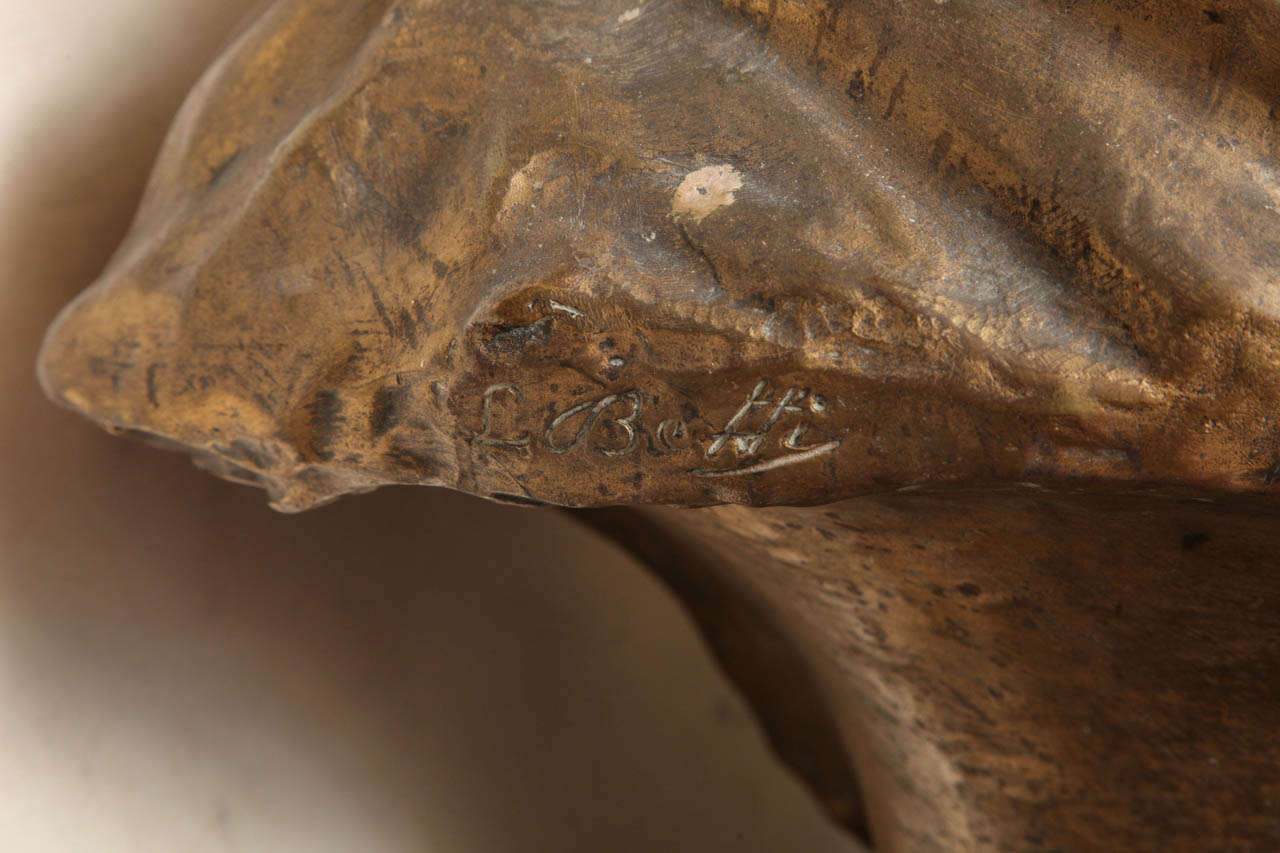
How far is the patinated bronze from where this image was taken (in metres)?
0.64

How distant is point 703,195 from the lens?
2.14ft

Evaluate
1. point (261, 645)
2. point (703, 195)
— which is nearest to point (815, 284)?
point (703, 195)

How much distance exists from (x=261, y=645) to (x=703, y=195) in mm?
712

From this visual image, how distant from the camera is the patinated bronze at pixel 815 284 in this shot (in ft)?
2.09

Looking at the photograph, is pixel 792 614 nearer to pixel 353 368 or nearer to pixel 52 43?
pixel 353 368

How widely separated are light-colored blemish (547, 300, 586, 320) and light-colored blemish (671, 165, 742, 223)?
0.22ft

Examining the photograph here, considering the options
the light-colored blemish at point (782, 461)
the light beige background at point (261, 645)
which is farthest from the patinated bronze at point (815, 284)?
the light beige background at point (261, 645)

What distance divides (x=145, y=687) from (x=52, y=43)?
1.74ft

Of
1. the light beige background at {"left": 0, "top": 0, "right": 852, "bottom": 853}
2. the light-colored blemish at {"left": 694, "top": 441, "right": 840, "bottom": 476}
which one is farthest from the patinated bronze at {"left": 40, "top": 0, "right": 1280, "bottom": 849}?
the light beige background at {"left": 0, "top": 0, "right": 852, "bottom": 853}

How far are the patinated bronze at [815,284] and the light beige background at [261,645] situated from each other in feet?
1.17

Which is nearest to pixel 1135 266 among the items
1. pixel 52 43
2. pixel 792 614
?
pixel 792 614
